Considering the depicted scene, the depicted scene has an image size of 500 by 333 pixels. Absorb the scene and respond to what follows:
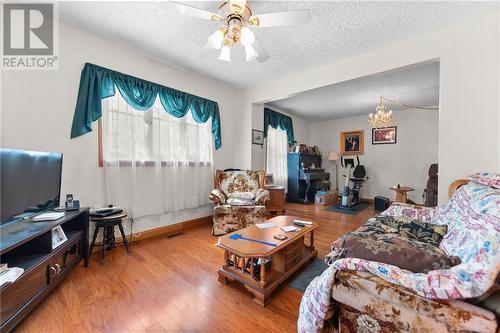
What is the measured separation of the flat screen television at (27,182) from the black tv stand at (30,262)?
11 cm

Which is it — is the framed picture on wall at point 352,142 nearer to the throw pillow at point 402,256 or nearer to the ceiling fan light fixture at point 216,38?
the ceiling fan light fixture at point 216,38

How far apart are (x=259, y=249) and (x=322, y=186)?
4429 millimetres

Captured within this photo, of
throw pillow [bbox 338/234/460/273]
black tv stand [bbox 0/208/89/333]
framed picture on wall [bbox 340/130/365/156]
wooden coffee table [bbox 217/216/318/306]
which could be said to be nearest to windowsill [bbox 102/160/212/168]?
black tv stand [bbox 0/208/89/333]

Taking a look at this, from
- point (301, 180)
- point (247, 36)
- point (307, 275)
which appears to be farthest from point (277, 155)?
point (247, 36)

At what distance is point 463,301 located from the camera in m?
Result: 0.68

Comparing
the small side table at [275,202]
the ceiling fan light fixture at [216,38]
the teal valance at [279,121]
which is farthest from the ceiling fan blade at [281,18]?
the small side table at [275,202]

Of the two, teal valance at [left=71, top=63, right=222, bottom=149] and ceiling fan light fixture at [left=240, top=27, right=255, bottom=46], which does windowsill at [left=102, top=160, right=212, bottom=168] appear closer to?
teal valance at [left=71, top=63, right=222, bottom=149]

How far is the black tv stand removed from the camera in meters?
1.10

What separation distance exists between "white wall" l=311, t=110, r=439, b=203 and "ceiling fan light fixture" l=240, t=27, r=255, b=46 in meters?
4.77

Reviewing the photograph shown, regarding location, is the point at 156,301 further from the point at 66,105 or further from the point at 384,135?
the point at 384,135

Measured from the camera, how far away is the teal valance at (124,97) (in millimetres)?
2135

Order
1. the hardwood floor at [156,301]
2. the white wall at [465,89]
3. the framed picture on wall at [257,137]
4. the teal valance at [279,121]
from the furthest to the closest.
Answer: the teal valance at [279,121] → the framed picture on wall at [257,137] → the white wall at [465,89] → the hardwood floor at [156,301]

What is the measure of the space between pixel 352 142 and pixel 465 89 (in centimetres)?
373

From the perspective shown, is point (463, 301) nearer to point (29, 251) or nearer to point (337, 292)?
point (337, 292)
